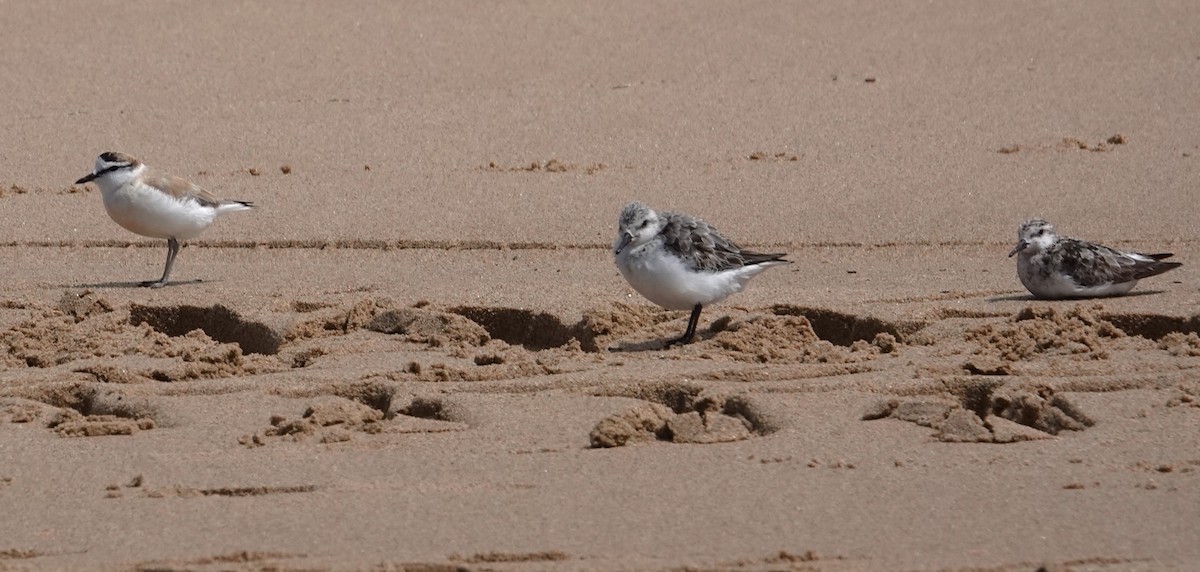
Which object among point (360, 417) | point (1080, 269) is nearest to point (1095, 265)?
point (1080, 269)

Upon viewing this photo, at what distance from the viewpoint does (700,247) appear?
6680 mm

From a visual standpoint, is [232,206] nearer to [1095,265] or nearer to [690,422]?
[690,422]

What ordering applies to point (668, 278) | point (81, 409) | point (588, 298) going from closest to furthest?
point (81, 409), point (668, 278), point (588, 298)

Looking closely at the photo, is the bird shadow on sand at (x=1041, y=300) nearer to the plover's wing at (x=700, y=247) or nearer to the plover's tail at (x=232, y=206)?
the plover's wing at (x=700, y=247)

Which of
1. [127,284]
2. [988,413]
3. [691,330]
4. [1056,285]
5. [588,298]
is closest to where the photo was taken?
[988,413]

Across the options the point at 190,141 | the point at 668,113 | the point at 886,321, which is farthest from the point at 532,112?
the point at 886,321

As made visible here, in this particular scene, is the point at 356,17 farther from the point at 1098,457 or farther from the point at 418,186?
the point at 1098,457

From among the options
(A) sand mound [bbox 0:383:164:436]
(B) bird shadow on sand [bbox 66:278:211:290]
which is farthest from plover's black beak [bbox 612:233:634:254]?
(B) bird shadow on sand [bbox 66:278:211:290]

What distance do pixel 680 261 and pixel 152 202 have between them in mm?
3033

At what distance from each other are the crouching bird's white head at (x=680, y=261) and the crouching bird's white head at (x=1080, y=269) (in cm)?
118

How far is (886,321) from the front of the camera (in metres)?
6.67

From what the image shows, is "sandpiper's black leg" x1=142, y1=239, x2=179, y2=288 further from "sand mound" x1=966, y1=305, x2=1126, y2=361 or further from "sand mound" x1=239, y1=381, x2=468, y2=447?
"sand mound" x1=966, y1=305, x2=1126, y2=361

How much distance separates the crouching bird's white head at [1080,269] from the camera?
7094mm

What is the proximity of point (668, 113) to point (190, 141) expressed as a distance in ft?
9.67
